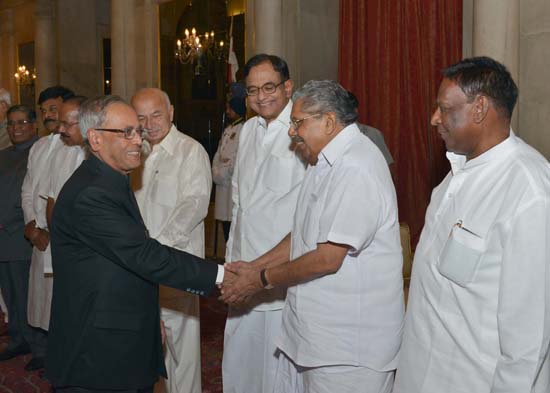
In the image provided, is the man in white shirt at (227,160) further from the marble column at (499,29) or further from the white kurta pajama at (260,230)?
the white kurta pajama at (260,230)

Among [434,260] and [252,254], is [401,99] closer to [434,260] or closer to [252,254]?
[252,254]

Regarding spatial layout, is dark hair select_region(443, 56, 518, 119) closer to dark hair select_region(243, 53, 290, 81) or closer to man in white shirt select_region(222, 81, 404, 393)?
man in white shirt select_region(222, 81, 404, 393)

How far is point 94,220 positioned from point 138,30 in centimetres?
668

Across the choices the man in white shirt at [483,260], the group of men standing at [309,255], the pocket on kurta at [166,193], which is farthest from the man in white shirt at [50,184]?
the man in white shirt at [483,260]

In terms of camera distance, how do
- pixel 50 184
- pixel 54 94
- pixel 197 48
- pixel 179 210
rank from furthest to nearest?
pixel 197 48, pixel 54 94, pixel 50 184, pixel 179 210

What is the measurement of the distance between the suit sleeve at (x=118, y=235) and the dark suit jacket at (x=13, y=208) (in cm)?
278

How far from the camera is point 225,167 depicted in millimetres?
6934

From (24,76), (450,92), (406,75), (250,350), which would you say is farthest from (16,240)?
(24,76)

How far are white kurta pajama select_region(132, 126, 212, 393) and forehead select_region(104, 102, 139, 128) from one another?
3.12 ft

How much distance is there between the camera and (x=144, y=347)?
2.42 meters

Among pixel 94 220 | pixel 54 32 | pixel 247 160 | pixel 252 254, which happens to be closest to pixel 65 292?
pixel 94 220

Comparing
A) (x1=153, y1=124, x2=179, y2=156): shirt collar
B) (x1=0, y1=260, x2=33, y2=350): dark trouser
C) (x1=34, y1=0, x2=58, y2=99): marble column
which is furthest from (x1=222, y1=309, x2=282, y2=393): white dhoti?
(x1=34, y1=0, x2=58, y2=99): marble column

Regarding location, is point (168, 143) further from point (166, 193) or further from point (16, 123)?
point (16, 123)

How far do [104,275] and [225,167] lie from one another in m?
4.64
